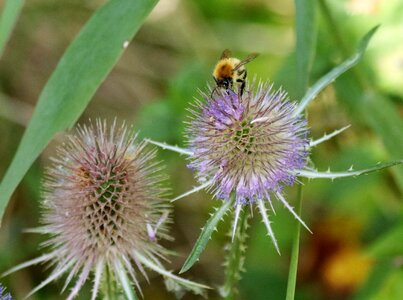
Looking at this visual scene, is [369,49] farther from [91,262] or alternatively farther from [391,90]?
[91,262]

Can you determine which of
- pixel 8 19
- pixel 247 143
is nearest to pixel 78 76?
pixel 8 19

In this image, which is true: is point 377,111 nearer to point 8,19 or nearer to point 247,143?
point 247,143

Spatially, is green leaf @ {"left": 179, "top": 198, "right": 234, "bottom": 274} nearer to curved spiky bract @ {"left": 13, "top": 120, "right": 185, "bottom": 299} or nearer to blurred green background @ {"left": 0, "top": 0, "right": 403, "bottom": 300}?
curved spiky bract @ {"left": 13, "top": 120, "right": 185, "bottom": 299}

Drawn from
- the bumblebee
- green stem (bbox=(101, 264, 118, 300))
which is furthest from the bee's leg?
green stem (bbox=(101, 264, 118, 300))

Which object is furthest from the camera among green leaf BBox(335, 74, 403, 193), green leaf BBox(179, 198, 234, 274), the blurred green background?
the blurred green background

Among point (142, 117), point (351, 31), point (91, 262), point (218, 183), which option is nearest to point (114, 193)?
point (91, 262)

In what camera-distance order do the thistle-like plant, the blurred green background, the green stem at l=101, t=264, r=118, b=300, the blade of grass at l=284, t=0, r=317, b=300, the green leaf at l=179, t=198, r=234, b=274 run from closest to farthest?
the green leaf at l=179, t=198, r=234, b=274
the thistle-like plant
the green stem at l=101, t=264, r=118, b=300
the blade of grass at l=284, t=0, r=317, b=300
the blurred green background

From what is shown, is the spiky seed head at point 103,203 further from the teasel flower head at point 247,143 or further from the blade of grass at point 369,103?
the blade of grass at point 369,103
